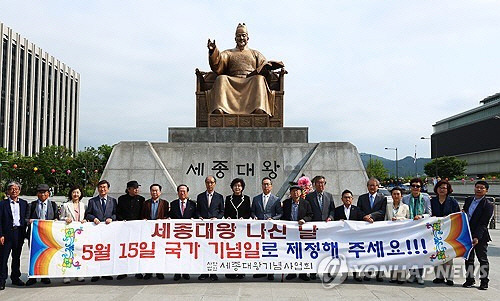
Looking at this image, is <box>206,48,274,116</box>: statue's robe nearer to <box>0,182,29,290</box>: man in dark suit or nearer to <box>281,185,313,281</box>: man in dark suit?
<box>281,185,313,281</box>: man in dark suit

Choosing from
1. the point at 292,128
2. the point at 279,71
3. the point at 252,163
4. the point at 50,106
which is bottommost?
the point at 252,163

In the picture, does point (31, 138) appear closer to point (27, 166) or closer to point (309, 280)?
point (27, 166)

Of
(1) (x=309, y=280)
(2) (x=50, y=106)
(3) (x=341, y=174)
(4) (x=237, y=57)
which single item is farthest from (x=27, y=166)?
(1) (x=309, y=280)

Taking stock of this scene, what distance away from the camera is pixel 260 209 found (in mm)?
6070

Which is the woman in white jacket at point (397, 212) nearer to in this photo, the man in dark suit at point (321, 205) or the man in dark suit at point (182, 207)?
the man in dark suit at point (321, 205)

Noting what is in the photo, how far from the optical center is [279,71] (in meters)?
12.0

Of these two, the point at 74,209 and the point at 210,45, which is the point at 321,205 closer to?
the point at 74,209

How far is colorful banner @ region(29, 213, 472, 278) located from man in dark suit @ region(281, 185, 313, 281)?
163 mm

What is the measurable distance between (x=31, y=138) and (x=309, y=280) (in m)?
52.4

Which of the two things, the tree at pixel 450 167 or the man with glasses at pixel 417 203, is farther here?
the tree at pixel 450 167

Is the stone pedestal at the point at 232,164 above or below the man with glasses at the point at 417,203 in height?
above

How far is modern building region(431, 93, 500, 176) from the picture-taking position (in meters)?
60.4

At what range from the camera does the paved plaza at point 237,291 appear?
16.2 feet

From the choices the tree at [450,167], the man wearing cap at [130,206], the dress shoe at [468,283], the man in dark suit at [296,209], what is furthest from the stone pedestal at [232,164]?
the tree at [450,167]
